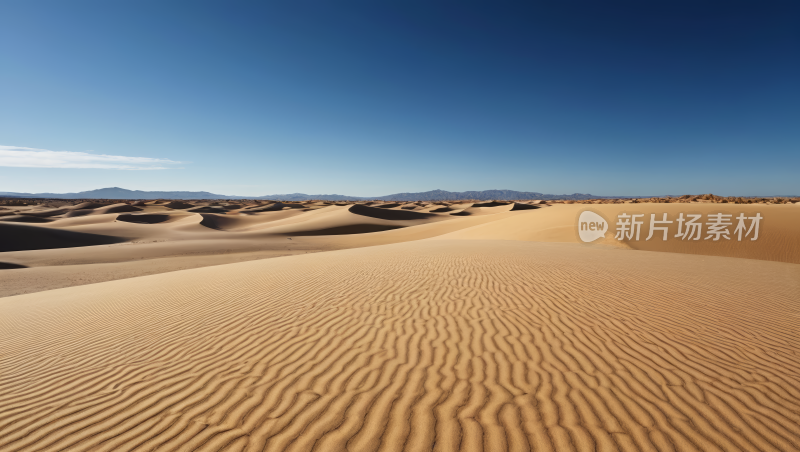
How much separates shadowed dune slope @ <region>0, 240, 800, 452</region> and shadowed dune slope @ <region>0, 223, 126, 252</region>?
2314 centimetres

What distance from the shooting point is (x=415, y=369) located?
145 inches

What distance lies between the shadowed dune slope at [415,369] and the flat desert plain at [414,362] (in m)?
0.02

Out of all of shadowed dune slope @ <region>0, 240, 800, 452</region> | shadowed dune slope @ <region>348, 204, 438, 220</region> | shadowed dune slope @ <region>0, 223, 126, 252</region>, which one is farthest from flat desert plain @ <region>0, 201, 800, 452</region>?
shadowed dune slope @ <region>348, 204, 438, 220</region>

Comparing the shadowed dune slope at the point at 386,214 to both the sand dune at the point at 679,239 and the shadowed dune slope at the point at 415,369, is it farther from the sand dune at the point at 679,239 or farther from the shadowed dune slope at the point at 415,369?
the shadowed dune slope at the point at 415,369

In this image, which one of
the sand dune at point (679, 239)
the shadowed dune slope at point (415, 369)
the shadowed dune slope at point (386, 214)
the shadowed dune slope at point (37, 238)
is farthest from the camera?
the shadowed dune slope at point (386, 214)

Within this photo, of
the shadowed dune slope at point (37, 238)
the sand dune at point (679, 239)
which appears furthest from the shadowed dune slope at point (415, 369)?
the shadowed dune slope at point (37, 238)

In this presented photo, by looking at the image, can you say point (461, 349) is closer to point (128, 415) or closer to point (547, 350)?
point (547, 350)

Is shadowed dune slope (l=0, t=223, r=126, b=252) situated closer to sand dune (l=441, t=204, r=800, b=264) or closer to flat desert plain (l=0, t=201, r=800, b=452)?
flat desert plain (l=0, t=201, r=800, b=452)

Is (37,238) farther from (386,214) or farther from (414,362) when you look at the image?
(386,214)

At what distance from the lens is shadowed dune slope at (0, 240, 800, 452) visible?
2.72m

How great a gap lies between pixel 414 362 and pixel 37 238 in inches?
1309

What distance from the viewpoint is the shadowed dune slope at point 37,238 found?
23.5 meters

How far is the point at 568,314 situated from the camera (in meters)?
5.41

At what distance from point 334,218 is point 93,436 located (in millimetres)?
37981
